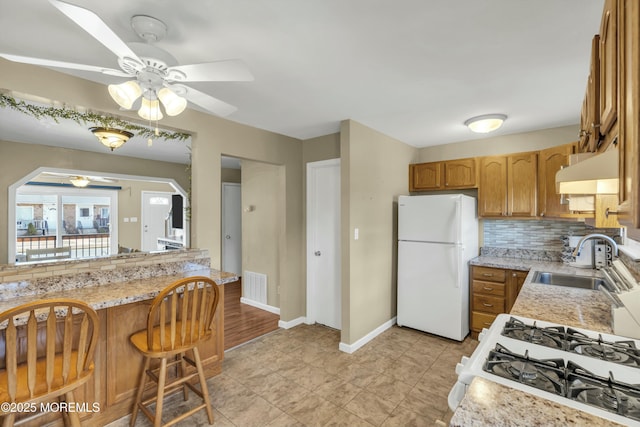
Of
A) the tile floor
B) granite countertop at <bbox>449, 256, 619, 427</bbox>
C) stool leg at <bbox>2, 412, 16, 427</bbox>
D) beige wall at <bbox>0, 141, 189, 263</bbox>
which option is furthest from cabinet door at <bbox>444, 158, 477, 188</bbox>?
stool leg at <bbox>2, 412, 16, 427</bbox>

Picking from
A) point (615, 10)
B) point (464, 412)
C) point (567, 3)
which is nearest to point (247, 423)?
point (464, 412)

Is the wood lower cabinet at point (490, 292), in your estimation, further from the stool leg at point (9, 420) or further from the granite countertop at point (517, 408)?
the stool leg at point (9, 420)

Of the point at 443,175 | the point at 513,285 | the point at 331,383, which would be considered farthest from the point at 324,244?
the point at 513,285

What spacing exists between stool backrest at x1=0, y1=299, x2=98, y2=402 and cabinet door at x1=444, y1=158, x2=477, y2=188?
3.77 metres

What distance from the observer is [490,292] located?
127 inches

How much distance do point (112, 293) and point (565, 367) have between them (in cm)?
244

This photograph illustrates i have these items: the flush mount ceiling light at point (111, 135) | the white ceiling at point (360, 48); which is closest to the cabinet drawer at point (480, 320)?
the white ceiling at point (360, 48)

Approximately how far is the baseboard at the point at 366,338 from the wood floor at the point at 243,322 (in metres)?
1.01

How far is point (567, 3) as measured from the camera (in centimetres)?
136

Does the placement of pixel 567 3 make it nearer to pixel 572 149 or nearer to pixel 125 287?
pixel 572 149

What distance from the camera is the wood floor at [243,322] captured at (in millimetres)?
3312

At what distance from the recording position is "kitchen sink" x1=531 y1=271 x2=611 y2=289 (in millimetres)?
2547

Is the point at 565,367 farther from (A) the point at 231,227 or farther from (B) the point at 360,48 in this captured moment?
(A) the point at 231,227

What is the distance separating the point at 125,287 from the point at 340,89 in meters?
2.20
